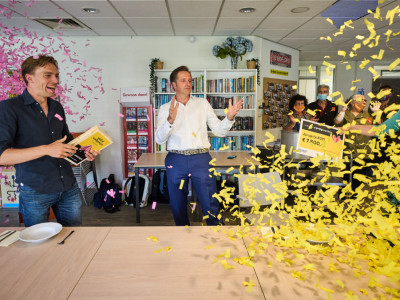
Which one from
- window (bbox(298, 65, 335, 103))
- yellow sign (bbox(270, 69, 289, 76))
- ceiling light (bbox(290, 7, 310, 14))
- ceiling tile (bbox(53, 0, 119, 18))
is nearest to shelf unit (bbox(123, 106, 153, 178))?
ceiling tile (bbox(53, 0, 119, 18))

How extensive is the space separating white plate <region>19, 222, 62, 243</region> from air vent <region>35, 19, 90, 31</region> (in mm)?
4129

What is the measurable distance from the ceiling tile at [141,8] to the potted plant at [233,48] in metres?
1.37

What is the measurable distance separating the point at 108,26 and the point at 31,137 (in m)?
3.72

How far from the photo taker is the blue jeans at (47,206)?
1872 millimetres

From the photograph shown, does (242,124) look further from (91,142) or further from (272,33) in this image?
(91,142)

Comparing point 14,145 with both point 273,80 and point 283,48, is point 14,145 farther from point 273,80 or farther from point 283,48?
point 283,48

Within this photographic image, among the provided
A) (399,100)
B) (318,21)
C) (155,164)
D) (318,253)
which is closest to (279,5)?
(318,21)

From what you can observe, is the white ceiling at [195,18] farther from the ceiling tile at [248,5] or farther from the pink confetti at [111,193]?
the pink confetti at [111,193]

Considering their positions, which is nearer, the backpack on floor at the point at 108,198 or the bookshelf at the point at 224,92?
the backpack on floor at the point at 108,198

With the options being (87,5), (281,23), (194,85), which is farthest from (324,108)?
(87,5)

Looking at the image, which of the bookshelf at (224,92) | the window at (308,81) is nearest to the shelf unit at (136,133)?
the bookshelf at (224,92)

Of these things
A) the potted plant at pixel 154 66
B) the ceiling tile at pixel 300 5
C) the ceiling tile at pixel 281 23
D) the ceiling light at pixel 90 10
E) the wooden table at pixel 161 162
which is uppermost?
the ceiling tile at pixel 281 23

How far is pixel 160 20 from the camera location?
4.63 meters

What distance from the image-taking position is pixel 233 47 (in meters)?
5.42
